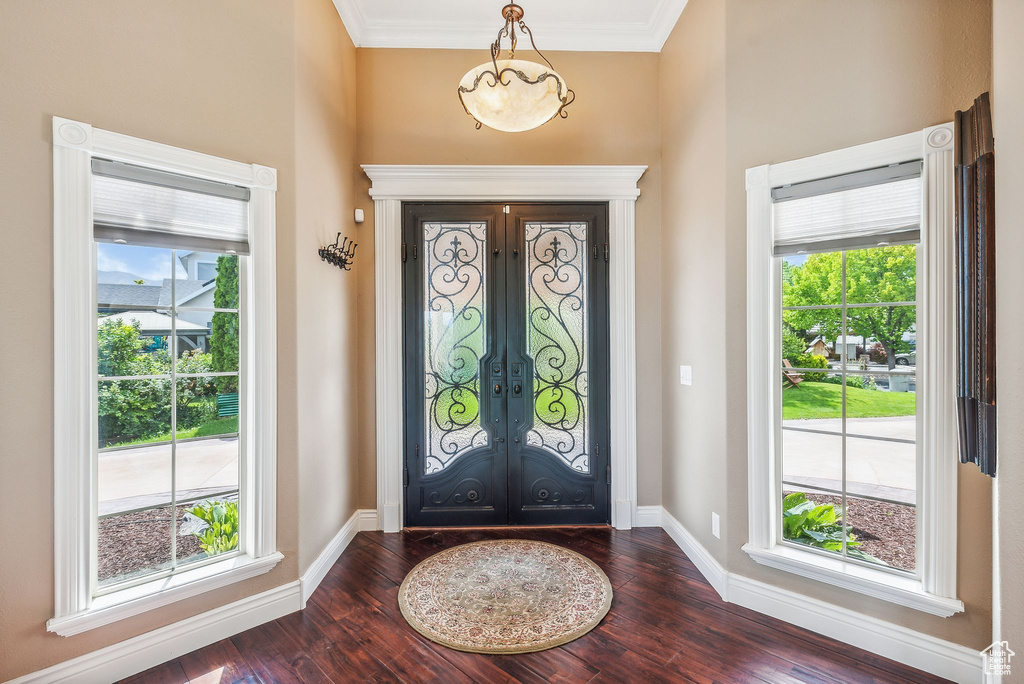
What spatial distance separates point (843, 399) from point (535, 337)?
5.77ft

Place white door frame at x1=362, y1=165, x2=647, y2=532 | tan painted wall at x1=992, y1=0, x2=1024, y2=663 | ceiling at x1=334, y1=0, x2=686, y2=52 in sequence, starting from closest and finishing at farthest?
tan painted wall at x1=992, y1=0, x2=1024, y2=663, ceiling at x1=334, y1=0, x2=686, y2=52, white door frame at x1=362, y1=165, x2=647, y2=532

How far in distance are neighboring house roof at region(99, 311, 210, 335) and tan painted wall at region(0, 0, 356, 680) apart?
230 millimetres

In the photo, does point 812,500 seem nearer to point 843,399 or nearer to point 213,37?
point 843,399

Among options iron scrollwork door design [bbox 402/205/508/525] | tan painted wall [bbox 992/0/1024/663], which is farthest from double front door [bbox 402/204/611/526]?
tan painted wall [bbox 992/0/1024/663]

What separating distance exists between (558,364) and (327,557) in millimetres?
1882

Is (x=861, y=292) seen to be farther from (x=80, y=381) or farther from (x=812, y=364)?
(x=80, y=381)

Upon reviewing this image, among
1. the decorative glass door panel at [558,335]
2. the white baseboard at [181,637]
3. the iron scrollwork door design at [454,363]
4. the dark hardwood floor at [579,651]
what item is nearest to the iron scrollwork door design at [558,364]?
the decorative glass door panel at [558,335]

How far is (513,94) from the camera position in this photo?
184 centimetres

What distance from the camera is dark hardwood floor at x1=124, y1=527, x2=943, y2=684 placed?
168cm

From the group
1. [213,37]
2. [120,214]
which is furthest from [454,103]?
[120,214]

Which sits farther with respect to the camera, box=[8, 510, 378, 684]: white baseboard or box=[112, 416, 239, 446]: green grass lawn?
box=[112, 416, 239, 446]: green grass lawn

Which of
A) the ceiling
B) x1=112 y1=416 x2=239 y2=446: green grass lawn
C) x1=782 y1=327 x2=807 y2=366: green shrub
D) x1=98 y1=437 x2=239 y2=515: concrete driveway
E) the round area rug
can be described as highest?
the ceiling

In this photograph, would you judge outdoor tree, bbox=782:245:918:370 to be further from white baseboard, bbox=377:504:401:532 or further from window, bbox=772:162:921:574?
white baseboard, bbox=377:504:401:532

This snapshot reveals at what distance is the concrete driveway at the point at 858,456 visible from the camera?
71.7 inches
